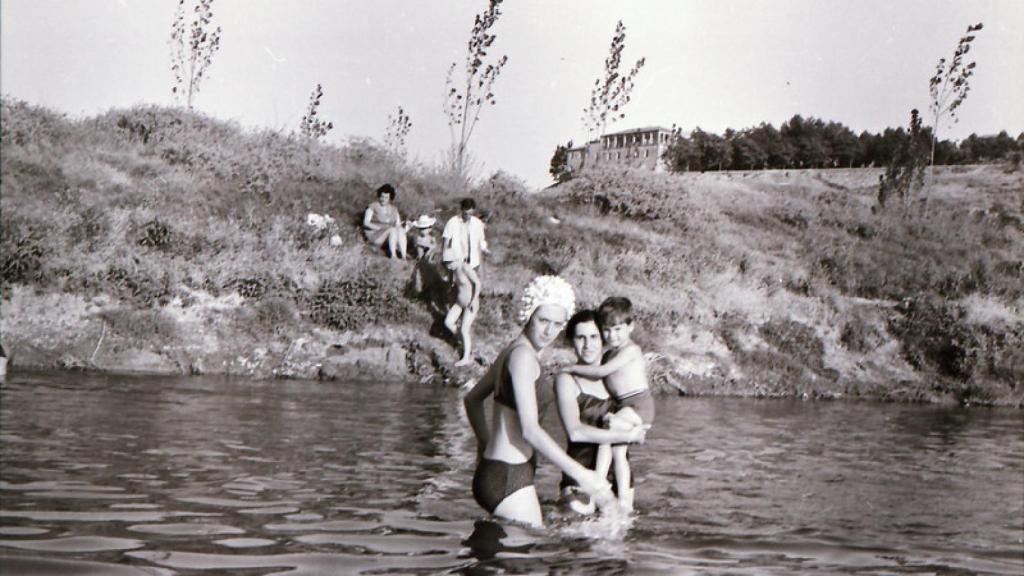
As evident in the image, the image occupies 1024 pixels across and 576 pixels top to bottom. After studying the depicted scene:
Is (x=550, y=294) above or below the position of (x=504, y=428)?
above

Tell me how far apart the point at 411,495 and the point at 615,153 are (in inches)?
1010

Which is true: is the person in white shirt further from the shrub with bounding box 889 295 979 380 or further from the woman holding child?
the woman holding child

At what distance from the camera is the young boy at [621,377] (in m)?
6.74

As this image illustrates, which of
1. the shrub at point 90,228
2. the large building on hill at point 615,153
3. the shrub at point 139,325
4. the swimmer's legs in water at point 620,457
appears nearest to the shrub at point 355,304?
the shrub at point 139,325

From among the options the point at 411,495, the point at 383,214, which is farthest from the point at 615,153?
the point at 411,495

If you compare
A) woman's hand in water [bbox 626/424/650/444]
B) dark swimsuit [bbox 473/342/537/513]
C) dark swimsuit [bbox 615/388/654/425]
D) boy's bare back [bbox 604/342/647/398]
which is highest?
boy's bare back [bbox 604/342/647/398]

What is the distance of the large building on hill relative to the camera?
31281 millimetres

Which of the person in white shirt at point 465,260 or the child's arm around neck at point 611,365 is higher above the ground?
the person in white shirt at point 465,260

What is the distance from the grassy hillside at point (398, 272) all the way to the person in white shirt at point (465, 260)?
0.66 metres

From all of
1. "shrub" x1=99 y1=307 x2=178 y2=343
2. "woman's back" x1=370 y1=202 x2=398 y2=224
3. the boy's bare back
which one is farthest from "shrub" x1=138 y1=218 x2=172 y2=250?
the boy's bare back

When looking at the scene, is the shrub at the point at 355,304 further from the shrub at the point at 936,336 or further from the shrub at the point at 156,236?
the shrub at the point at 936,336

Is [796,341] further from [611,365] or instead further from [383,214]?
[611,365]

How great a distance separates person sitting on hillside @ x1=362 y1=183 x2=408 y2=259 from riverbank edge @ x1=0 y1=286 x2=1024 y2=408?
8.47ft

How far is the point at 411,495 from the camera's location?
7961 millimetres
